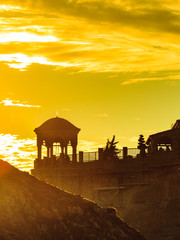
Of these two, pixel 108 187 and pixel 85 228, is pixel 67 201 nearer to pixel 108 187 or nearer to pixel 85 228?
pixel 85 228

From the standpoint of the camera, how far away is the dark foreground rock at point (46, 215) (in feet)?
73.2

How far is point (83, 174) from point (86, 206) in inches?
1557

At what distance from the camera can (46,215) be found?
2316cm

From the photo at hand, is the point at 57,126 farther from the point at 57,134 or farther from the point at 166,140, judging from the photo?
the point at 166,140

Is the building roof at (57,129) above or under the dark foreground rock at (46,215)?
above

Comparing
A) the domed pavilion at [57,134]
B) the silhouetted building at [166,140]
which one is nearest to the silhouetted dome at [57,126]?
the domed pavilion at [57,134]

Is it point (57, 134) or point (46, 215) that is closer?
point (46, 215)

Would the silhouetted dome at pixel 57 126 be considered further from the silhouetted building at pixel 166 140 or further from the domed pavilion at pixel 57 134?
the silhouetted building at pixel 166 140

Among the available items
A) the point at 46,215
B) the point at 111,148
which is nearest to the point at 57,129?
the point at 111,148

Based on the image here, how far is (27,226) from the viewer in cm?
2233

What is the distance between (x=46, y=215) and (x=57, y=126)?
44.2m

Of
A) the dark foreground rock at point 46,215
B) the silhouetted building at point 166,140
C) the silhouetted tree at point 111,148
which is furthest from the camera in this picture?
the silhouetted tree at point 111,148

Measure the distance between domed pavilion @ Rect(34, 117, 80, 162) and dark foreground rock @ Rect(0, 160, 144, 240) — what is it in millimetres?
41727

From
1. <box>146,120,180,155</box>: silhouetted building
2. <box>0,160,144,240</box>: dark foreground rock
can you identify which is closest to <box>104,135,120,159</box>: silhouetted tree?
<box>146,120,180,155</box>: silhouetted building
